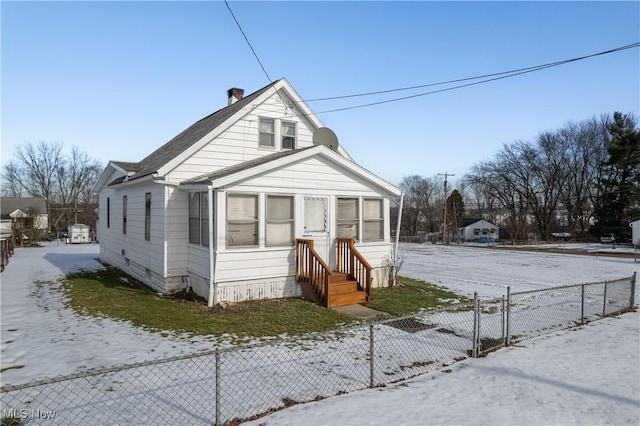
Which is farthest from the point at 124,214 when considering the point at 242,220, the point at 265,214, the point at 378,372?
the point at 378,372

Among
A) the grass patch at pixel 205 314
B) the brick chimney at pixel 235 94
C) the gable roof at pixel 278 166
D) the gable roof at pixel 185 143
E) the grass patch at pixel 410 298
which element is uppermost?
A: the brick chimney at pixel 235 94

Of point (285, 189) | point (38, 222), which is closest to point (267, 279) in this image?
point (285, 189)

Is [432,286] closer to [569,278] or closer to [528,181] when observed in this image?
[569,278]

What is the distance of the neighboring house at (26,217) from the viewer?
32.9 m

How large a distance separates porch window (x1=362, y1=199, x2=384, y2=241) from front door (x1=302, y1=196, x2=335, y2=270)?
1361 millimetres

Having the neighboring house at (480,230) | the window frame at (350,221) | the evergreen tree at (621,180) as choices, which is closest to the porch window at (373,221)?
the window frame at (350,221)

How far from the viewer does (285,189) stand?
34.8 feet

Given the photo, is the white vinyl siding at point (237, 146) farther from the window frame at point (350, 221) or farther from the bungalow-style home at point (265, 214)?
the window frame at point (350, 221)

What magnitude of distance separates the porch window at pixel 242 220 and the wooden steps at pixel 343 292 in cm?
234

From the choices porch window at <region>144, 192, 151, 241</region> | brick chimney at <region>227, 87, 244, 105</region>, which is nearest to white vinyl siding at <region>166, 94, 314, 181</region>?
porch window at <region>144, 192, 151, 241</region>

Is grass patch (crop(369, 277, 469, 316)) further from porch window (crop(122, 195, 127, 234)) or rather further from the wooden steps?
porch window (crop(122, 195, 127, 234))

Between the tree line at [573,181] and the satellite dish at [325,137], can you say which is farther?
the tree line at [573,181]

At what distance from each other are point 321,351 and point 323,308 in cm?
299

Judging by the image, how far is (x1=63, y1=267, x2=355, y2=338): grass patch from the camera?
25.6 feet
